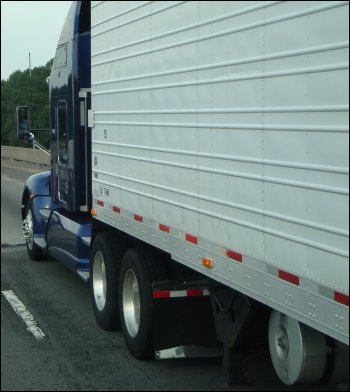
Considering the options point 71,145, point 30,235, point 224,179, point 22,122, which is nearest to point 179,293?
point 224,179

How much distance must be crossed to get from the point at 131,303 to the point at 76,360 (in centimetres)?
69

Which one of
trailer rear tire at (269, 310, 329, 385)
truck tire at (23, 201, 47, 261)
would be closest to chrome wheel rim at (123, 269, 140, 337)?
trailer rear tire at (269, 310, 329, 385)

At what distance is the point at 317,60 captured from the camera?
11.3ft

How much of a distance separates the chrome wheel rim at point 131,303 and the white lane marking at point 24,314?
0.95 m

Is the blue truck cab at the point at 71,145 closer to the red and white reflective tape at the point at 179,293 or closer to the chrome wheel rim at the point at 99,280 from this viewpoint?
the chrome wheel rim at the point at 99,280

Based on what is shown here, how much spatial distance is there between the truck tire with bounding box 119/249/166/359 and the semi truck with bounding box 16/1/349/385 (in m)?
0.01

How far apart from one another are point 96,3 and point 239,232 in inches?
137

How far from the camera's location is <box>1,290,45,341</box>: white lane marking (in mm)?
6859

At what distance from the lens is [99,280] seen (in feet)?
23.8

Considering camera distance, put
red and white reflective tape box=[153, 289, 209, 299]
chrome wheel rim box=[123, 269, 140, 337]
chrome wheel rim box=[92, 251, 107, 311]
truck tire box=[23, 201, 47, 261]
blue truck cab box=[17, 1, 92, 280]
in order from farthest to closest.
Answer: truck tire box=[23, 201, 47, 261]
blue truck cab box=[17, 1, 92, 280]
chrome wheel rim box=[92, 251, 107, 311]
chrome wheel rim box=[123, 269, 140, 337]
red and white reflective tape box=[153, 289, 209, 299]

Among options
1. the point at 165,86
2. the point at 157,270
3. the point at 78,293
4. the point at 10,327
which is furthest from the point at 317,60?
the point at 78,293

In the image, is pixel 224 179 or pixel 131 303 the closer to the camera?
pixel 224 179

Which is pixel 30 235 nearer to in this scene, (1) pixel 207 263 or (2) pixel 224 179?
(1) pixel 207 263

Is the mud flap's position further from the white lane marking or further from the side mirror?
the side mirror
